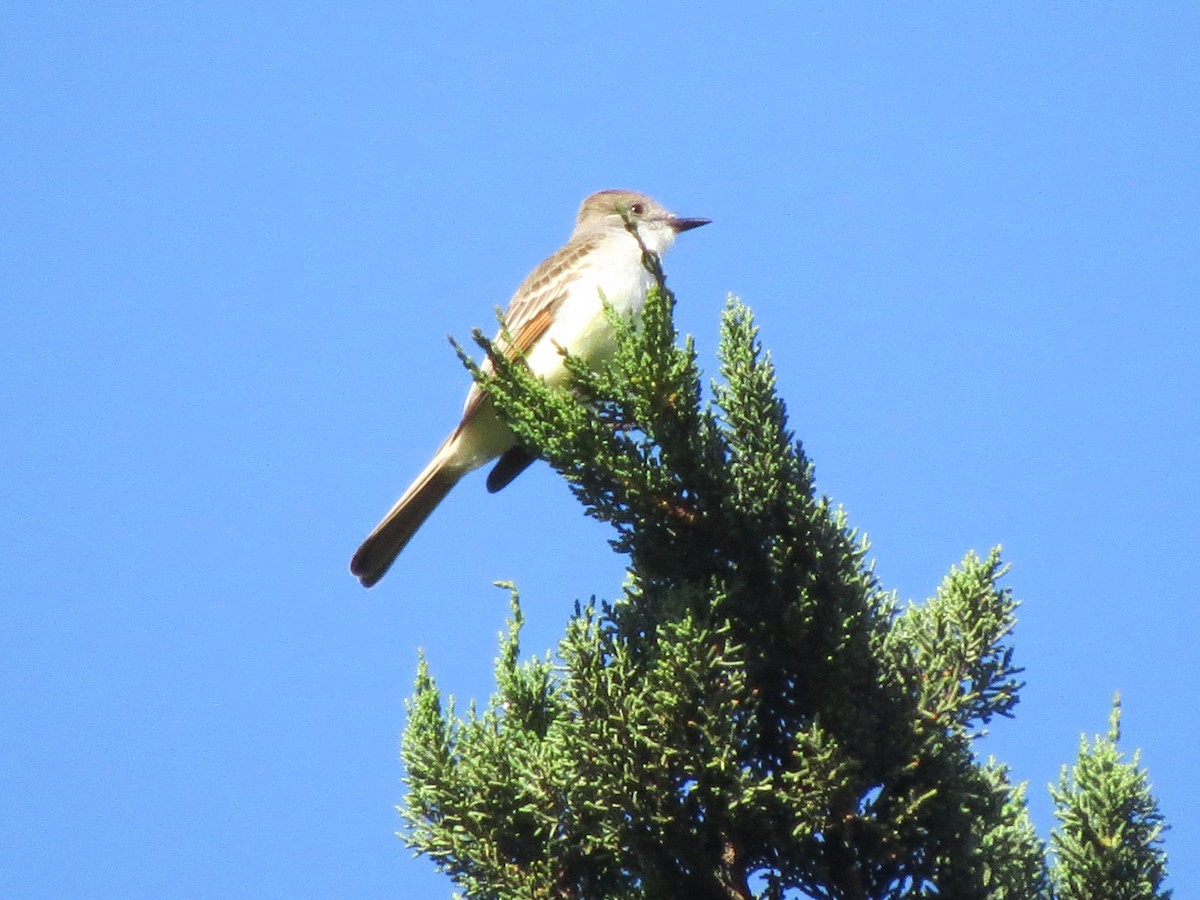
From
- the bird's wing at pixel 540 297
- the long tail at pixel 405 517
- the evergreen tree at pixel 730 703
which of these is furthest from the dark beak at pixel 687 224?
Result: the evergreen tree at pixel 730 703

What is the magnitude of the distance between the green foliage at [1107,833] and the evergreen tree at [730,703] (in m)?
Answer: 0.01

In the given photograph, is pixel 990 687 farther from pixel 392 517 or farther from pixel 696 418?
pixel 392 517

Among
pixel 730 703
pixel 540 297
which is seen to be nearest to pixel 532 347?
pixel 540 297

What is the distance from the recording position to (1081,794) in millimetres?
3594

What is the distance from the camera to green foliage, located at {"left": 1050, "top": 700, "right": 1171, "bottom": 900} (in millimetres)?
3502

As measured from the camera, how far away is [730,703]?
3.09 metres

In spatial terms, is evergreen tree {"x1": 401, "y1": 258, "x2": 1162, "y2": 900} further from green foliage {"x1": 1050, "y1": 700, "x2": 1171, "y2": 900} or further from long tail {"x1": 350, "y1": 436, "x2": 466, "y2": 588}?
long tail {"x1": 350, "y1": 436, "x2": 466, "y2": 588}

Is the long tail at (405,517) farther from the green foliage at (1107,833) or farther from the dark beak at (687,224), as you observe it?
the green foliage at (1107,833)

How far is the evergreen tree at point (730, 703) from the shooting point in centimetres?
311

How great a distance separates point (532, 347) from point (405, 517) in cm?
96

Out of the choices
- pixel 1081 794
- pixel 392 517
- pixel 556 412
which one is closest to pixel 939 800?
pixel 1081 794

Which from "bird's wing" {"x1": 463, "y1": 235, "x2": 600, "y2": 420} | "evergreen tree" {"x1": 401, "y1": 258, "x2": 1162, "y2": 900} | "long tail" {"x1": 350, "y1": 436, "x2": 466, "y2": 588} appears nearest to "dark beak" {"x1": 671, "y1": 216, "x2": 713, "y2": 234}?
"bird's wing" {"x1": 463, "y1": 235, "x2": 600, "y2": 420}

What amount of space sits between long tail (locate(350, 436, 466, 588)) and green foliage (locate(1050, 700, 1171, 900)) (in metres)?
3.38

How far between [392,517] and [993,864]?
366 centimetres
